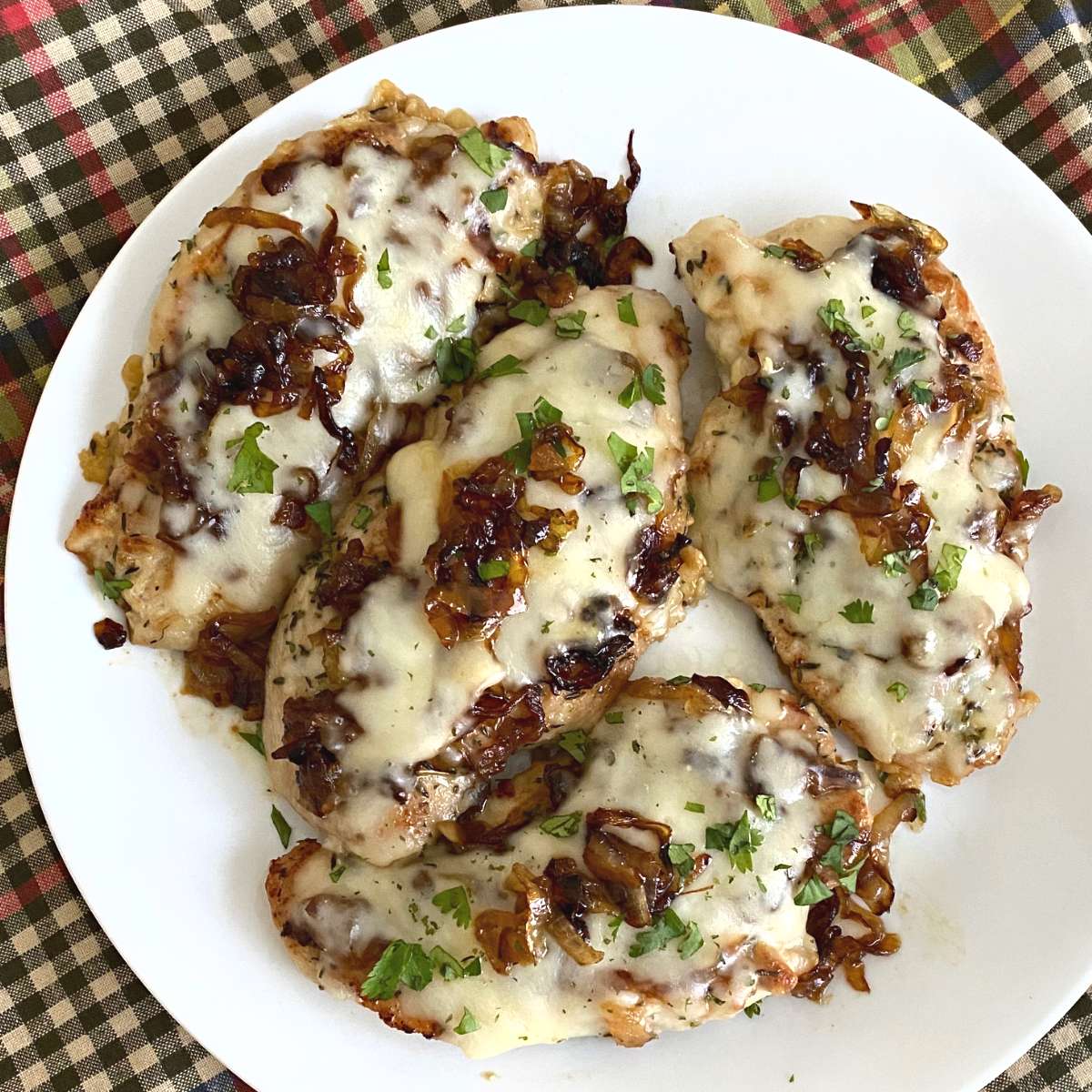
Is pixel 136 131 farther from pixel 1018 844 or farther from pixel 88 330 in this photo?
pixel 1018 844

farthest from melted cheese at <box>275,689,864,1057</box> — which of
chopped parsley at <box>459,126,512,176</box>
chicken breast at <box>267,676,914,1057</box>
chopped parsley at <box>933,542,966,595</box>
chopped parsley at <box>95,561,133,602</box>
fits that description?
chopped parsley at <box>459,126,512,176</box>

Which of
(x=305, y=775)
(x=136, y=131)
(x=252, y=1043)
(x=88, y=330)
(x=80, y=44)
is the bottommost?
(x=252, y=1043)

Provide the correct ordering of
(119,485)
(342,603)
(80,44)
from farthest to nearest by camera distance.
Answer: (80,44), (119,485), (342,603)

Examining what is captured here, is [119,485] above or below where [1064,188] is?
above

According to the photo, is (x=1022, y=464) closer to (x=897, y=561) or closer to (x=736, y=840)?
(x=897, y=561)

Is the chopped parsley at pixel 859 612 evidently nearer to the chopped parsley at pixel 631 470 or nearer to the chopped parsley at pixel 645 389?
the chopped parsley at pixel 631 470

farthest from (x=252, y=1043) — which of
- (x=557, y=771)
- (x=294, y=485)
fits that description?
(x=294, y=485)

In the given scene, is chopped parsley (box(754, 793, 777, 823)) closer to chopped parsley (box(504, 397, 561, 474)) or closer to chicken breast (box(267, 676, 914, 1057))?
chicken breast (box(267, 676, 914, 1057))
